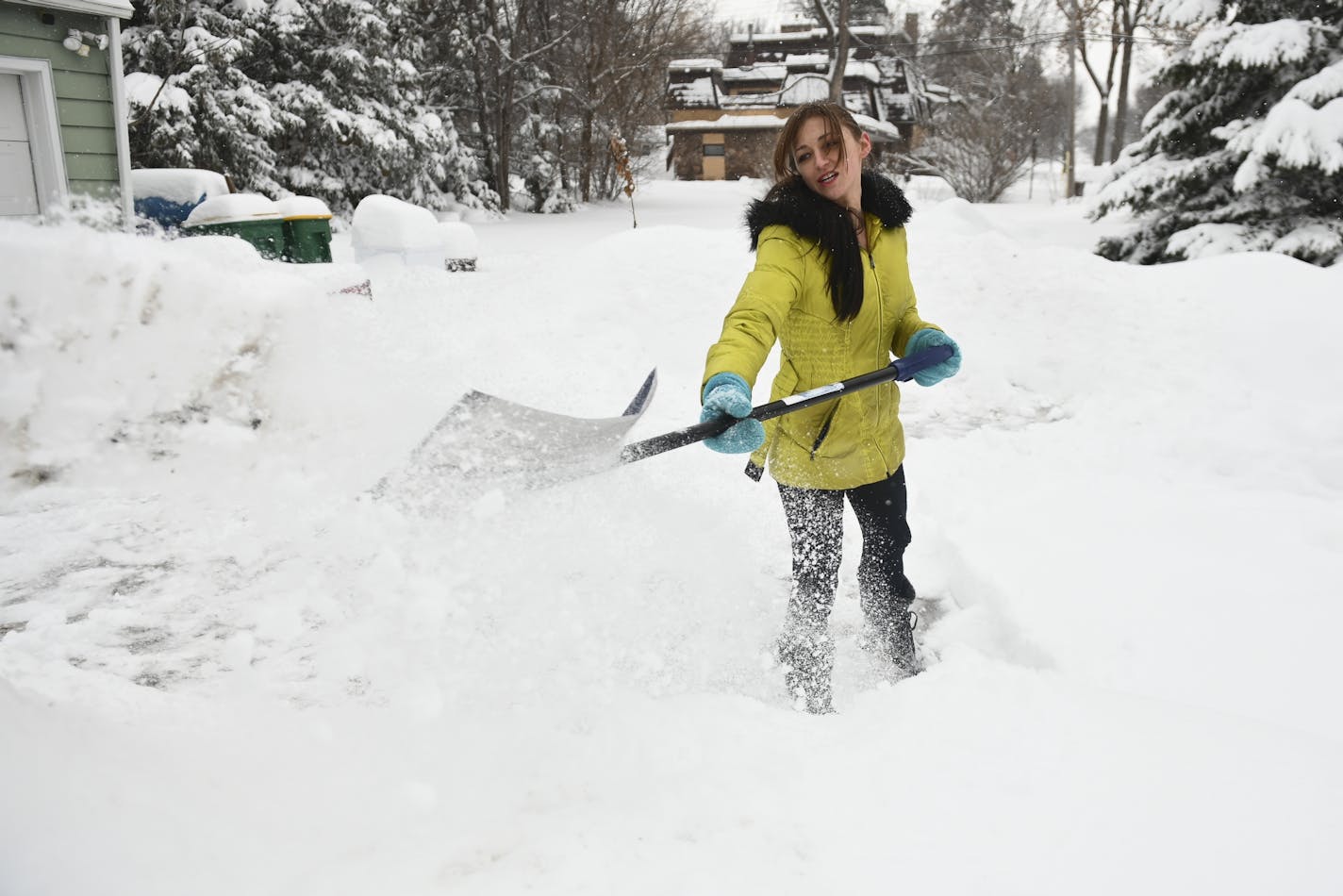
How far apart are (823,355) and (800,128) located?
564 millimetres

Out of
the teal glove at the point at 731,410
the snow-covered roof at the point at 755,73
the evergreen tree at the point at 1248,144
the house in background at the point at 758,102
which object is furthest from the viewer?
the snow-covered roof at the point at 755,73

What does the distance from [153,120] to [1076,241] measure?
1273 centimetres

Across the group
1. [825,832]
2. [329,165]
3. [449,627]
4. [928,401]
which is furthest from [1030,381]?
[329,165]

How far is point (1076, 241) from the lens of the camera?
12031 mm

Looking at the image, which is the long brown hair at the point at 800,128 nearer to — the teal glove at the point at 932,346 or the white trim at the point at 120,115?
the teal glove at the point at 932,346

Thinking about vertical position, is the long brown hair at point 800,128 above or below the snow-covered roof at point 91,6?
→ below

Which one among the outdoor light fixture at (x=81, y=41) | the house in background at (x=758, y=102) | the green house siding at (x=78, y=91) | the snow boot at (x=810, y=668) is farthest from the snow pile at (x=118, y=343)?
the house in background at (x=758, y=102)

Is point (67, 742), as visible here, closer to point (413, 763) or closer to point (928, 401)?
point (413, 763)

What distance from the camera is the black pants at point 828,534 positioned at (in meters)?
2.29

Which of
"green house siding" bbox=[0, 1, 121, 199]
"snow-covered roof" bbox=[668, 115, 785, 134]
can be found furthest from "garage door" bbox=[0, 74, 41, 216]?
"snow-covered roof" bbox=[668, 115, 785, 134]

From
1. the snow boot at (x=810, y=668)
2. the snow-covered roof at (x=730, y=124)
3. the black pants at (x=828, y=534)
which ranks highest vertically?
the snow-covered roof at (x=730, y=124)

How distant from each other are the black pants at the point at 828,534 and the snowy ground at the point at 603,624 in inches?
12.4

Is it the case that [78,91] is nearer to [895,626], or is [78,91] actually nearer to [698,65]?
[895,626]

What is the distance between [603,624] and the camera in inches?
110
